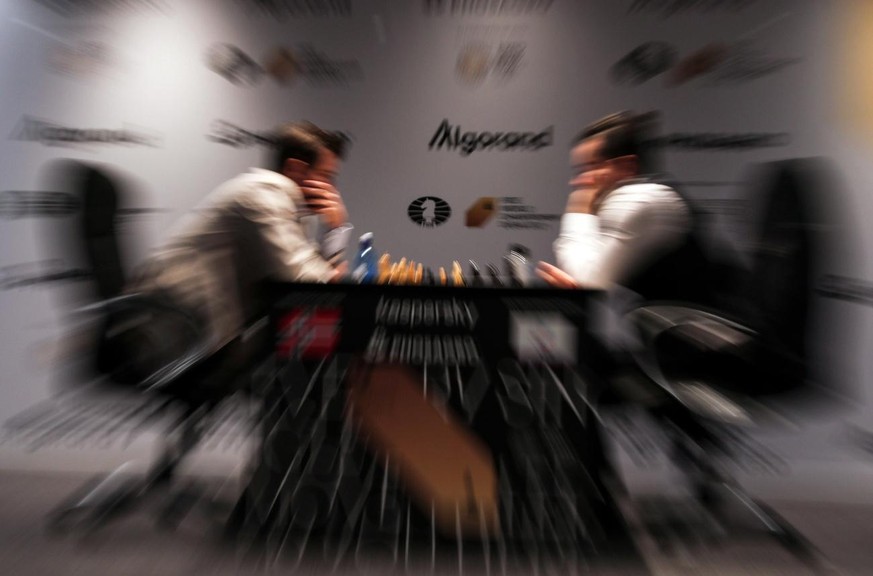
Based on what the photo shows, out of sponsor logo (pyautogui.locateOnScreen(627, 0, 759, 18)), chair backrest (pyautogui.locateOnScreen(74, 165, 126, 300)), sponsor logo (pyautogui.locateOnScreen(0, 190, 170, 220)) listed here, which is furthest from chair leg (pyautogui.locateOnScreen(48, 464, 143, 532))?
sponsor logo (pyautogui.locateOnScreen(627, 0, 759, 18))

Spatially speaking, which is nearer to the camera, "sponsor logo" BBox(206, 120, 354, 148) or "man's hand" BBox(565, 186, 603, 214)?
"man's hand" BBox(565, 186, 603, 214)

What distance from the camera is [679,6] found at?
2.72m

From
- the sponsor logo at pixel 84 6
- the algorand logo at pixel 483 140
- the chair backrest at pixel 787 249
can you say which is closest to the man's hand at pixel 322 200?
the algorand logo at pixel 483 140

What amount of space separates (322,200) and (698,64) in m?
2.06

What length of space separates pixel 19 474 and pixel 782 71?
401cm

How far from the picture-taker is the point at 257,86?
2807mm

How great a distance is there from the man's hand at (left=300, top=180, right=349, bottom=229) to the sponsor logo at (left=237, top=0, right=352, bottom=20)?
4.07 ft

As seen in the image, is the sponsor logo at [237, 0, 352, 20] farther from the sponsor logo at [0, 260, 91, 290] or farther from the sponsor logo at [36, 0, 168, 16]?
the sponsor logo at [0, 260, 91, 290]

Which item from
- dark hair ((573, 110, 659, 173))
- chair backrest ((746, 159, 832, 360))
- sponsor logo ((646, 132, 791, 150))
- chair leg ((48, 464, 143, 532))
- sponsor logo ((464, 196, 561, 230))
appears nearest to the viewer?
chair backrest ((746, 159, 832, 360))

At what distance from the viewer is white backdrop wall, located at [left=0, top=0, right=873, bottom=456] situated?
106 inches

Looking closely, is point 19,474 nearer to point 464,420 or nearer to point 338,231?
point 338,231

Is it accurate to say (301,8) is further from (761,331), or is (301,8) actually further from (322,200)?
(761,331)

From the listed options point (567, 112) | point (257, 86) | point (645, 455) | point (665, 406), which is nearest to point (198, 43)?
point (257, 86)

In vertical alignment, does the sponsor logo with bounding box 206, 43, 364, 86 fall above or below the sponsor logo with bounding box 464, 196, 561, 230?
above
